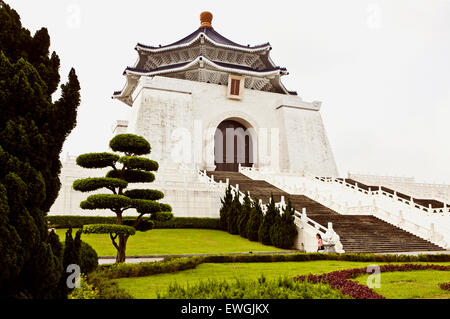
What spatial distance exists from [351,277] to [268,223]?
27.3 ft

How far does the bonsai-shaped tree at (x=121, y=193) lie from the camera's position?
411 inches

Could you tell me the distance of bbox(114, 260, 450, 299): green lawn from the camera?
22.2ft

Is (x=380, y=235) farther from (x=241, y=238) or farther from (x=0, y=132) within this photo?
(x=0, y=132)

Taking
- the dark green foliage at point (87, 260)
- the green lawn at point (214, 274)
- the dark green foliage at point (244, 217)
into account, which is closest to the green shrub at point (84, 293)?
the green lawn at point (214, 274)

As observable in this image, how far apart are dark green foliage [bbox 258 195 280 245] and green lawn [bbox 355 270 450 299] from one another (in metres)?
7.46

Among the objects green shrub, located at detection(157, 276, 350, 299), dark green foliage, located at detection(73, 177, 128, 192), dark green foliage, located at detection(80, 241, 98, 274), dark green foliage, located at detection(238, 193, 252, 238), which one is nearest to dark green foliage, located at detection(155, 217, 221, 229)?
dark green foliage, located at detection(238, 193, 252, 238)

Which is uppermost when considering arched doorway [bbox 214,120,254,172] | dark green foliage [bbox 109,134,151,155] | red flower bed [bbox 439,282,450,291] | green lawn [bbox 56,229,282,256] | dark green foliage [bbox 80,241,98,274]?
arched doorway [bbox 214,120,254,172]

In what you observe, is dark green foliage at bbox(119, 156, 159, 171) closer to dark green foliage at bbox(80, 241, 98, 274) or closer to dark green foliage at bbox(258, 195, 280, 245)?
dark green foliage at bbox(80, 241, 98, 274)

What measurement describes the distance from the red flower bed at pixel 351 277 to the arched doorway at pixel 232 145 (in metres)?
28.0

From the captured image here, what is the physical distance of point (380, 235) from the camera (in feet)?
54.1

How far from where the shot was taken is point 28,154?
5352mm

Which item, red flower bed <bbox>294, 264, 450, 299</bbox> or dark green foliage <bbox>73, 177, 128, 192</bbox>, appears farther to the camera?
dark green foliage <bbox>73, 177, 128, 192</bbox>

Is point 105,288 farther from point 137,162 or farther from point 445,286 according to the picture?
point 137,162
